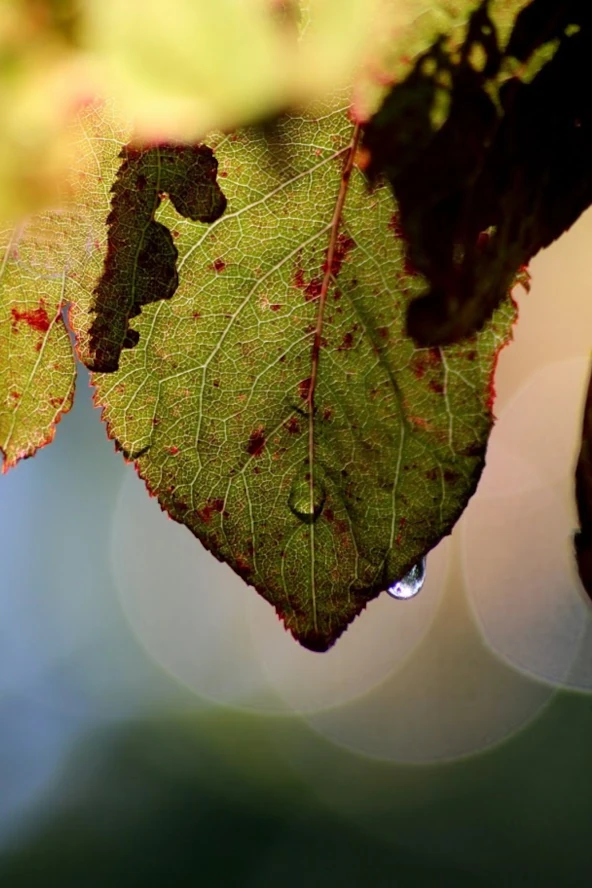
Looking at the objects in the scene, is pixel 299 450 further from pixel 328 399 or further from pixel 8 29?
pixel 8 29

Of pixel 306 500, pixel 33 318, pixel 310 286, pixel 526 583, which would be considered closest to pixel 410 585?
pixel 306 500

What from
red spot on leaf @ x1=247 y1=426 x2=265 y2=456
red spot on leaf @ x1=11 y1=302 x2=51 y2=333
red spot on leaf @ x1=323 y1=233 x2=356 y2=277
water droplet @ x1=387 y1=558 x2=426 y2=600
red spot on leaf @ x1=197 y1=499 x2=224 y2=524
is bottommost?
red spot on leaf @ x1=197 y1=499 x2=224 y2=524

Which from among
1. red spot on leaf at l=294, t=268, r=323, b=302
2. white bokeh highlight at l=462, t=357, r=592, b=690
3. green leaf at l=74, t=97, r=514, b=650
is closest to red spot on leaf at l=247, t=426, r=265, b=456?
green leaf at l=74, t=97, r=514, b=650

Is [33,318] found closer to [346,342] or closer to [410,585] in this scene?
[346,342]

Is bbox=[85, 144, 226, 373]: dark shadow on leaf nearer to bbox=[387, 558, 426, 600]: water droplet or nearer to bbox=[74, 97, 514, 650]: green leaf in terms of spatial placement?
bbox=[74, 97, 514, 650]: green leaf

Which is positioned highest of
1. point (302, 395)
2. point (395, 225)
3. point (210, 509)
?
point (395, 225)

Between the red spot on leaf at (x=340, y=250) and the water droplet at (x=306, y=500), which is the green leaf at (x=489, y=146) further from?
the water droplet at (x=306, y=500)

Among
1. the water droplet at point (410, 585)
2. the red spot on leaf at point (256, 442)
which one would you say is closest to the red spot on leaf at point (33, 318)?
the red spot on leaf at point (256, 442)
